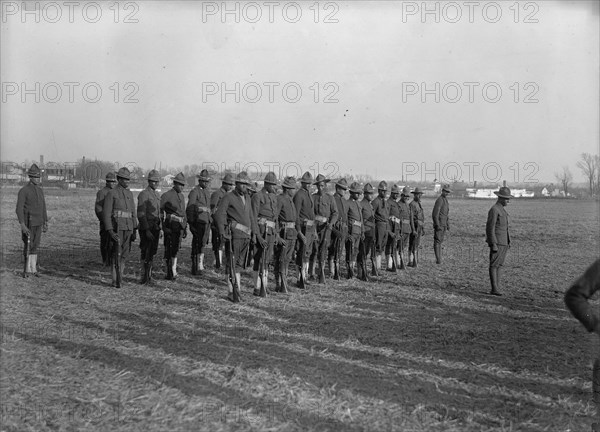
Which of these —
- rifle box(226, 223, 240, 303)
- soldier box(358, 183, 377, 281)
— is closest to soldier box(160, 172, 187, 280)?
rifle box(226, 223, 240, 303)

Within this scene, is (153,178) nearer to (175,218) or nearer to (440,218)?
(175,218)

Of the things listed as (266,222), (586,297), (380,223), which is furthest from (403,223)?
(586,297)

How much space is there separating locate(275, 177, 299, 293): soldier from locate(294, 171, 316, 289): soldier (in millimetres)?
408

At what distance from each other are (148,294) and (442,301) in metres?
5.89

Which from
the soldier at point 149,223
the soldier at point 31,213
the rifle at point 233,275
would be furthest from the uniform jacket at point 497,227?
the soldier at point 31,213

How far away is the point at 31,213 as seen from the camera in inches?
481

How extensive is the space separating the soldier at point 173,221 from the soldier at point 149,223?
255 millimetres

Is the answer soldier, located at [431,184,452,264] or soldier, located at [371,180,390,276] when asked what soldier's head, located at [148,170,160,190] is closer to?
soldier, located at [371,180,390,276]

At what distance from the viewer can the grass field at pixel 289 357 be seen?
17.4 feet

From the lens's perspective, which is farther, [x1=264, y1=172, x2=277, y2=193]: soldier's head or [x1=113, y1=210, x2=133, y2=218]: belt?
[x1=264, y1=172, x2=277, y2=193]: soldier's head

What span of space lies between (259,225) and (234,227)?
898 millimetres

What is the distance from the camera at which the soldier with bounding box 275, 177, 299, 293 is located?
11.7 meters

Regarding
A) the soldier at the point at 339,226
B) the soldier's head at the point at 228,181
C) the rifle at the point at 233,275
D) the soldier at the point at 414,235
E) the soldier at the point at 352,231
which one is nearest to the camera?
the rifle at the point at 233,275

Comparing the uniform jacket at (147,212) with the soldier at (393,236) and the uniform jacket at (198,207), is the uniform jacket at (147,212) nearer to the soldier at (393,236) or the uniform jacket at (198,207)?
the uniform jacket at (198,207)
